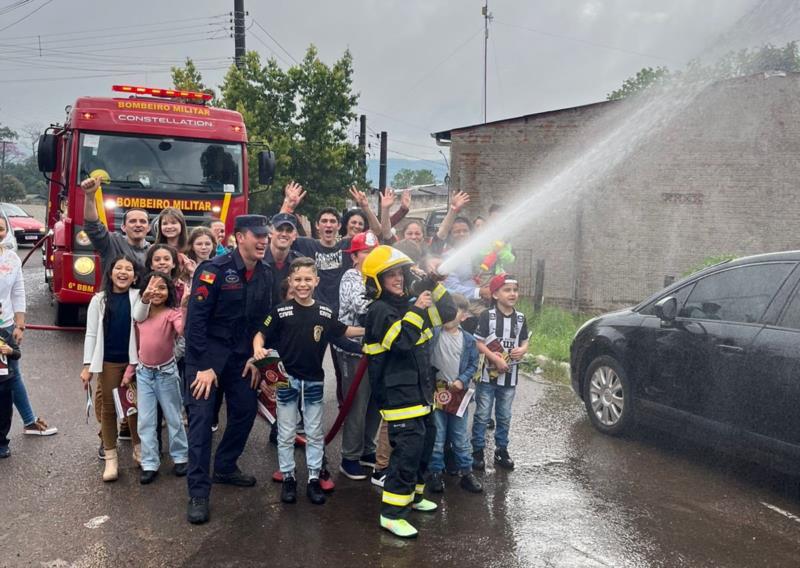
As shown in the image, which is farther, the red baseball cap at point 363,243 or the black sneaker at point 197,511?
the red baseball cap at point 363,243

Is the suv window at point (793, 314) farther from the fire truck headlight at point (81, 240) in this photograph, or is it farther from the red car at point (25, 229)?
the red car at point (25, 229)

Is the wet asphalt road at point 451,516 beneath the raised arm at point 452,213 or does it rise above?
beneath

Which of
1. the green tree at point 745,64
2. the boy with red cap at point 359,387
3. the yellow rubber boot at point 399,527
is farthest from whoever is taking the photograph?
the green tree at point 745,64

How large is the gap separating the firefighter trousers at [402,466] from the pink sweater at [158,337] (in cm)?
164

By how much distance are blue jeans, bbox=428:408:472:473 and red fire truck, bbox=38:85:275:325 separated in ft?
19.1

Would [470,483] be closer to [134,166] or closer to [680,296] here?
[680,296]

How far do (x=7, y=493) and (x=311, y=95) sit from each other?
63.9 feet

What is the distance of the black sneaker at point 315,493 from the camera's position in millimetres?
4582

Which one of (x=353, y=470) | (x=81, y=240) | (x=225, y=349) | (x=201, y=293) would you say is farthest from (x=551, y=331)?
(x=201, y=293)

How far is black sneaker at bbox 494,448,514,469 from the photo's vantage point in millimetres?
5379

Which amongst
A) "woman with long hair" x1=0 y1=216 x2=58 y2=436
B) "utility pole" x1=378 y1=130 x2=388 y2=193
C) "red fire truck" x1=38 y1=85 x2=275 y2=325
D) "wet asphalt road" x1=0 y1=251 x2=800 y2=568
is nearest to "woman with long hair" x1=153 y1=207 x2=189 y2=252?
"woman with long hair" x1=0 y1=216 x2=58 y2=436

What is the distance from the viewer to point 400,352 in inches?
172

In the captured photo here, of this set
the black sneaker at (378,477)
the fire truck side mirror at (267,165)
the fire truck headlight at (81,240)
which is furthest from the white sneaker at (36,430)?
the fire truck side mirror at (267,165)

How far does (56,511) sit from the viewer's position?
172 inches
